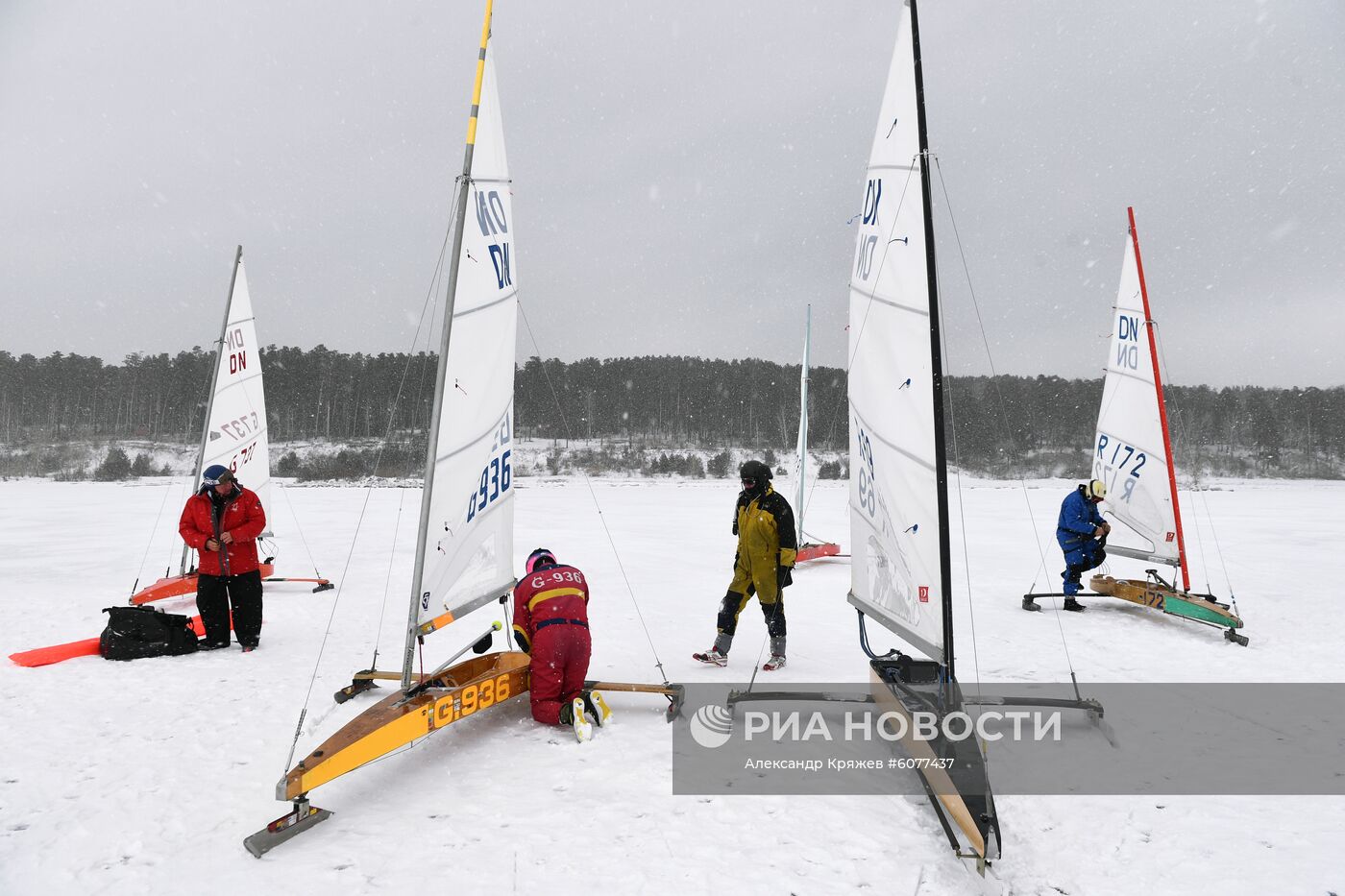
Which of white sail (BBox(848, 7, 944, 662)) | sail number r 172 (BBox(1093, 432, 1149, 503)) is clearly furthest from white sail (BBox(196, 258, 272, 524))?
sail number r 172 (BBox(1093, 432, 1149, 503))

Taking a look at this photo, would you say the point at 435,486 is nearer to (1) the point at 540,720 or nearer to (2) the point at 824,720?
(1) the point at 540,720

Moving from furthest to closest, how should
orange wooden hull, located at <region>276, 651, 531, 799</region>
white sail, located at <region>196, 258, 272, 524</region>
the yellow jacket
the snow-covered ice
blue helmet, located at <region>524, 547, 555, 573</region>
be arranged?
white sail, located at <region>196, 258, 272, 524</region>
the yellow jacket
blue helmet, located at <region>524, 547, 555, 573</region>
orange wooden hull, located at <region>276, 651, 531, 799</region>
the snow-covered ice

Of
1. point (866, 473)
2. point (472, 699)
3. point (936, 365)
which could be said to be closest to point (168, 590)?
point (472, 699)

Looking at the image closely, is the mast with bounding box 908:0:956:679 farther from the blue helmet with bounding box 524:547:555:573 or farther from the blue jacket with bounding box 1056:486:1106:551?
the blue jacket with bounding box 1056:486:1106:551

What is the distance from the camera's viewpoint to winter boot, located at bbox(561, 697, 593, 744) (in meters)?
3.85

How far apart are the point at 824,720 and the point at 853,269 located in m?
2.77

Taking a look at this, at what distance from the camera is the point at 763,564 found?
5195mm

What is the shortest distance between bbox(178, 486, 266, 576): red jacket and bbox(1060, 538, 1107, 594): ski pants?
26.1 ft

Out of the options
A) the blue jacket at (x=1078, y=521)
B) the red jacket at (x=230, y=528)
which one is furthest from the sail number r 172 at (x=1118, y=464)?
the red jacket at (x=230, y=528)

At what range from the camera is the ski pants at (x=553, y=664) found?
399 centimetres

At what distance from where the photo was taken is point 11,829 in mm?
2836

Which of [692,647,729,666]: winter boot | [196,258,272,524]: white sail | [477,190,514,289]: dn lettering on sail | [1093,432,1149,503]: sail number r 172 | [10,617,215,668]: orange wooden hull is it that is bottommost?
[692,647,729,666]: winter boot

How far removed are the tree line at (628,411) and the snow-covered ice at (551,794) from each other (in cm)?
4518

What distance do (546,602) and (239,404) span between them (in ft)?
21.1
